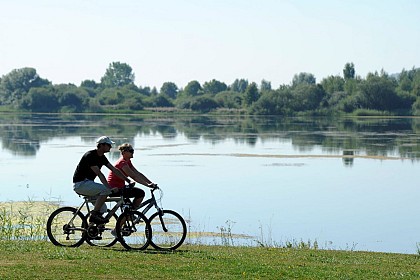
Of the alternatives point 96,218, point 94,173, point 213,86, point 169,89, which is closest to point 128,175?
point 94,173

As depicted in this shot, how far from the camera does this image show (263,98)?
109 m

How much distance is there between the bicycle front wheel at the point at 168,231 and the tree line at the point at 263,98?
93.9m

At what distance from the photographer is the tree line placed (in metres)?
108

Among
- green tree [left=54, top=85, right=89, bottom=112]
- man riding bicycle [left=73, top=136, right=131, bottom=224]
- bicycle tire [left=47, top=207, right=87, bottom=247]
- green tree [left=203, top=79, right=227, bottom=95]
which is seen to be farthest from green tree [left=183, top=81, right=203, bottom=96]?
man riding bicycle [left=73, top=136, right=131, bottom=224]

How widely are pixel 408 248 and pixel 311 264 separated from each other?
255 inches

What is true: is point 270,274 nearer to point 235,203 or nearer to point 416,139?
point 235,203

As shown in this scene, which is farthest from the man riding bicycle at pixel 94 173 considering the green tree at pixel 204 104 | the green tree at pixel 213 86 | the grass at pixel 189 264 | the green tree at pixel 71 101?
the green tree at pixel 213 86

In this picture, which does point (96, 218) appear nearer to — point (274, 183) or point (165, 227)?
point (165, 227)

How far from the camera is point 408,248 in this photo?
16.3 meters

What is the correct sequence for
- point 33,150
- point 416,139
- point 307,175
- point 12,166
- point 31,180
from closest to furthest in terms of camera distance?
point 31,180 < point 307,175 < point 12,166 < point 33,150 < point 416,139

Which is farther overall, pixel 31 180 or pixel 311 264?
pixel 31 180

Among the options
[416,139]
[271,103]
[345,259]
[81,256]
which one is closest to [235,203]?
[345,259]

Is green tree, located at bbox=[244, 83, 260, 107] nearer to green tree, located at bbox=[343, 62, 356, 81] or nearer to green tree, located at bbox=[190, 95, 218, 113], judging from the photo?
green tree, located at bbox=[190, 95, 218, 113]

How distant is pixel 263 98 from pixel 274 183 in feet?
271
